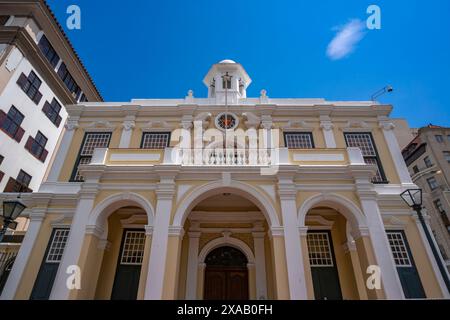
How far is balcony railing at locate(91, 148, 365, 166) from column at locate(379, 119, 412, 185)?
3775 millimetres

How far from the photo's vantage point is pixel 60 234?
35.6ft

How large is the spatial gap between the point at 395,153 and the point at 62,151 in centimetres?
1680

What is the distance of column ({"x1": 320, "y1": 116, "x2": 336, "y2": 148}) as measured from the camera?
13391 mm

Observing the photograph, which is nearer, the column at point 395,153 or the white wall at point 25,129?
the column at point 395,153

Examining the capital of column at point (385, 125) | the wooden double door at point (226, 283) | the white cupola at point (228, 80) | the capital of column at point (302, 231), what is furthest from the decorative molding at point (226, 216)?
the capital of column at point (385, 125)

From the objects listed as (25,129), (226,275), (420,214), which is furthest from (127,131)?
(420,214)

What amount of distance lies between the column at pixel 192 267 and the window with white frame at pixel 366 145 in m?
9.07

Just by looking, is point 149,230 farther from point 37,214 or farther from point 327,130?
point 327,130

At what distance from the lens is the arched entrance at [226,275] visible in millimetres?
10992

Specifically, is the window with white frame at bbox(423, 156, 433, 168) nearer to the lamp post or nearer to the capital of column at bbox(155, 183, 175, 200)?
the lamp post

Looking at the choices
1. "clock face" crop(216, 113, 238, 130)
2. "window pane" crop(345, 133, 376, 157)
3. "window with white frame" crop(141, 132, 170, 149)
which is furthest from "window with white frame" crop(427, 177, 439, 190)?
"window with white frame" crop(141, 132, 170, 149)

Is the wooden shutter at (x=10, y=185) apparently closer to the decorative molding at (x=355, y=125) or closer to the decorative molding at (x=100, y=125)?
the decorative molding at (x=100, y=125)

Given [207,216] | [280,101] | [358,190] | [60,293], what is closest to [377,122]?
[280,101]

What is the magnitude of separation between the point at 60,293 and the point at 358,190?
34.6ft
